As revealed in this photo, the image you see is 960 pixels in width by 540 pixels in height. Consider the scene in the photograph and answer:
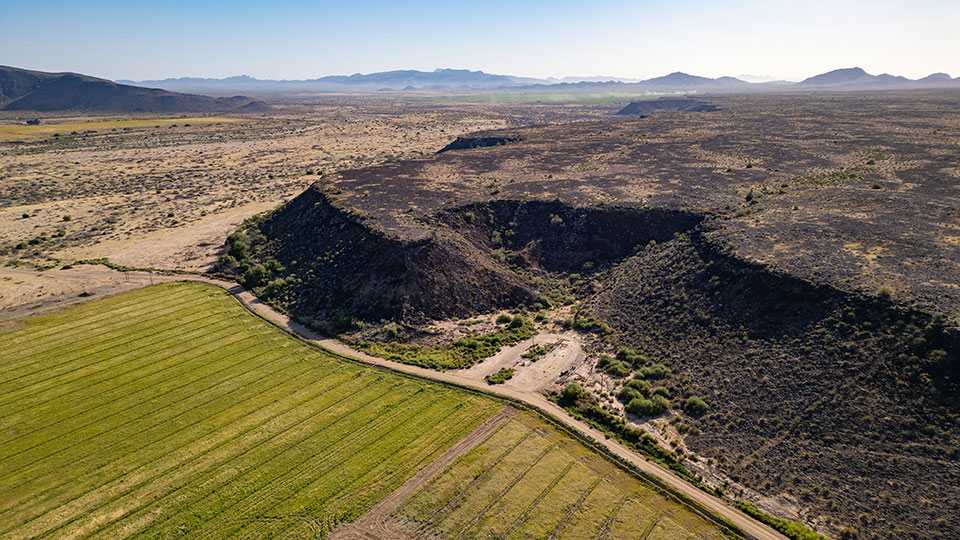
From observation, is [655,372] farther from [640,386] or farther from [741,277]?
[741,277]

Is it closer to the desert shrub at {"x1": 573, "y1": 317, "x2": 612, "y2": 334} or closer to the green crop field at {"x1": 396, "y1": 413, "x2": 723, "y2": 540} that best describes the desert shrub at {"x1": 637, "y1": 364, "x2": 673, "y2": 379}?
the desert shrub at {"x1": 573, "y1": 317, "x2": 612, "y2": 334}

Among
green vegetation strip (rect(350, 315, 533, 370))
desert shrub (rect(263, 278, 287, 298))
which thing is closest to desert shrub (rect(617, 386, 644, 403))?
green vegetation strip (rect(350, 315, 533, 370))

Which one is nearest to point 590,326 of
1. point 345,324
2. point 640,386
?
point 640,386

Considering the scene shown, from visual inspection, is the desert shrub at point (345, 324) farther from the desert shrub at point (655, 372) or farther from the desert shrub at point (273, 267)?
the desert shrub at point (655, 372)

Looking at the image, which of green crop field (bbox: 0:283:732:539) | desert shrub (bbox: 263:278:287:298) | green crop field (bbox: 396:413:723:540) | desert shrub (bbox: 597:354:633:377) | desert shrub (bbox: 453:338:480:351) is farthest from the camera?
desert shrub (bbox: 263:278:287:298)

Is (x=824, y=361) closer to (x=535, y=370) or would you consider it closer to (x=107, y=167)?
(x=535, y=370)

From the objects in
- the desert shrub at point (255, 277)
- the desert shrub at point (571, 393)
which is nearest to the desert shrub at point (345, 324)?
the desert shrub at point (255, 277)

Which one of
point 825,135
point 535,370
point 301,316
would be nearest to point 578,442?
point 535,370
